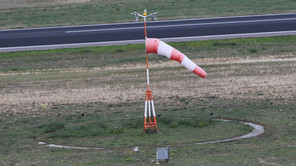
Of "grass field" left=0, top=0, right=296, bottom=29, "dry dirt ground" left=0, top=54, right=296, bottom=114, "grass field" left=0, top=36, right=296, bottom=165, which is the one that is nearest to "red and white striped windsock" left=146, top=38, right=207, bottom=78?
"grass field" left=0, top=36, right=296, bottom=165

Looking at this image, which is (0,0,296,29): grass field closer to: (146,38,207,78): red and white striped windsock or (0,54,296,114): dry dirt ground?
(0,54,296,114): dry dirt ground

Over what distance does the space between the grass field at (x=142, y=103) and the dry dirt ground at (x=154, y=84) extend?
0.04 metres

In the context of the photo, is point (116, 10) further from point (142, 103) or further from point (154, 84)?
point (142, 103)

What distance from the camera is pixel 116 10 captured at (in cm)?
4797

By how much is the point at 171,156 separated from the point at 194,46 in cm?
1855

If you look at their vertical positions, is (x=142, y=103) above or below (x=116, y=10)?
below

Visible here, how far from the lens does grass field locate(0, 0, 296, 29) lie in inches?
1668

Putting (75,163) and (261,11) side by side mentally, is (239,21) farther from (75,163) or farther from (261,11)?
(75,163)

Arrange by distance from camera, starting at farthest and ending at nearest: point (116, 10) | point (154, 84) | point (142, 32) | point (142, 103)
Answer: point (116, 10), point (142, 32), point (154, 84), point (142, 103)

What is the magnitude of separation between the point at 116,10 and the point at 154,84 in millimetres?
26813

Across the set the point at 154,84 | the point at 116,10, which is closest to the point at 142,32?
the point at 154,84

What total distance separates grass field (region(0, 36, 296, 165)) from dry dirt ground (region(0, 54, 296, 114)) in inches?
1.6

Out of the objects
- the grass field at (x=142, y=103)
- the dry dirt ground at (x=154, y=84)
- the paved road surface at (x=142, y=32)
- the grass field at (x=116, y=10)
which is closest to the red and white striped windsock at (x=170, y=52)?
the grass field at (x=142, y=103)

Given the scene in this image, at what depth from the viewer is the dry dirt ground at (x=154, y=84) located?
20000mm
